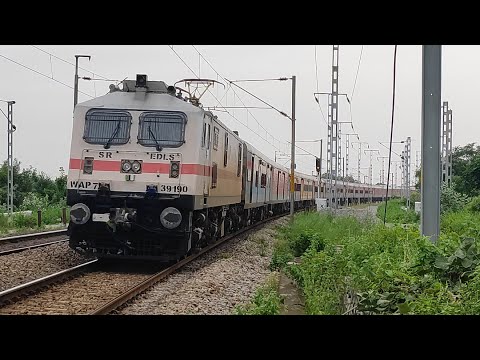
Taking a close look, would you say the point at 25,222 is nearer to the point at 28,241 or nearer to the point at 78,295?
the point at 28,241

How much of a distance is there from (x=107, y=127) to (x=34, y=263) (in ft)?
9.01

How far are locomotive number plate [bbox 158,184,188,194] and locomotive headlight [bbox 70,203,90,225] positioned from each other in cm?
129

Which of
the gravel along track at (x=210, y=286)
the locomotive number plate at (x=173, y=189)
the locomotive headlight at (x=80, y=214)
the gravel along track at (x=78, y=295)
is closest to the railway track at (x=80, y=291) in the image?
the gravel along track at (x=78, y=295)

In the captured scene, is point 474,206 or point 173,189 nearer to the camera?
point 173,189

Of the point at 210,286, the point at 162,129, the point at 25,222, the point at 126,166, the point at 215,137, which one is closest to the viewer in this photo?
the point at 210,286

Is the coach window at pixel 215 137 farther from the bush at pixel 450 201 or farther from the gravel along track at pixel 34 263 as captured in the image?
the bush at pixel 450 201

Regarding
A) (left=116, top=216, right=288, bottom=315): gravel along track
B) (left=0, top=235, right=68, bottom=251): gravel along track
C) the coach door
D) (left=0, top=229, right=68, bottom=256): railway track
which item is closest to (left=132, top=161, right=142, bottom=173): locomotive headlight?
the coach door

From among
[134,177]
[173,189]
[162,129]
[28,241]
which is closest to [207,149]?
[162,129]

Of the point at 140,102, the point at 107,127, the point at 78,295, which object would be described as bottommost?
the point at 78,295

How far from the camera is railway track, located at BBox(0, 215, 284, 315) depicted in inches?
300

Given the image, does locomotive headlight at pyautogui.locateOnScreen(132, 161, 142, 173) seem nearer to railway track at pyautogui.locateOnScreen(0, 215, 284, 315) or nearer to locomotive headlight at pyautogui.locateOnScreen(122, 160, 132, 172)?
locomotive headlight at pyautogui.locateOnScreen(122, 160, 132, 172)

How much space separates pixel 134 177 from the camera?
35.2 ft

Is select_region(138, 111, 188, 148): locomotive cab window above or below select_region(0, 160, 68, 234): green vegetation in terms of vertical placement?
above
